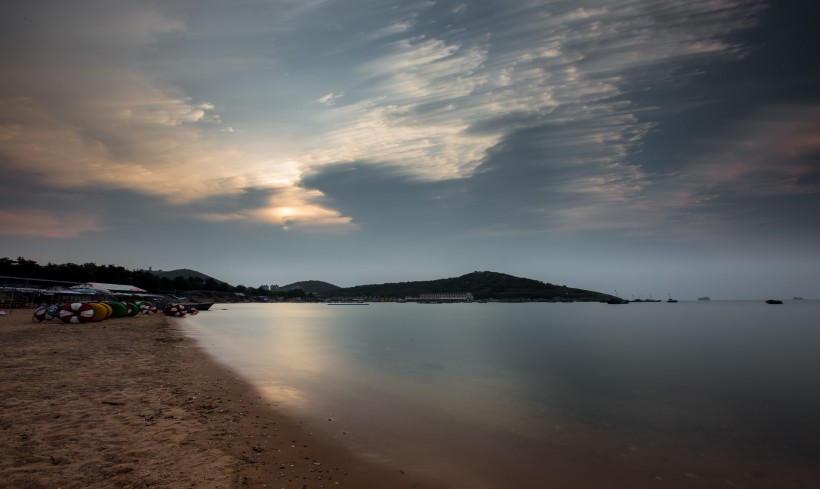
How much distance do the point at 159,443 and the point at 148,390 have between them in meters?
6.17

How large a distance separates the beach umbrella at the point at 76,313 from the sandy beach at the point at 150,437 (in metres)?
28.9

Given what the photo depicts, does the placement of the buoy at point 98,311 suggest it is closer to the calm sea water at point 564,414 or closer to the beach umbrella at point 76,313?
the beach umbrella at point 76,313

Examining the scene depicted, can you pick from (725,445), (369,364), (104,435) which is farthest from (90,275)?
(725,445)

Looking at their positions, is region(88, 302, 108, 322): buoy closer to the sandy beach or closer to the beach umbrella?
the beach umbrella

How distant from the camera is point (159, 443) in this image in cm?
885

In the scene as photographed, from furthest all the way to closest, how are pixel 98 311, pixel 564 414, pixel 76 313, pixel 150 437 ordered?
pixel 98 311, pixel 76 313, pixel 564 414, pixel 150 437

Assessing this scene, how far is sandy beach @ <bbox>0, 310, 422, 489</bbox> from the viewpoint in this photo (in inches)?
282

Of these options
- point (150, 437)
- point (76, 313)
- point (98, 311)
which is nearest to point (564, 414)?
point (150, 437)

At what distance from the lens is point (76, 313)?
133ft

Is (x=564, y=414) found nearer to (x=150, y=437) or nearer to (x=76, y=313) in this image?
(x=150, y=437)

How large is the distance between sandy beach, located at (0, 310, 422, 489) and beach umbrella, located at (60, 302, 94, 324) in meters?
28.9

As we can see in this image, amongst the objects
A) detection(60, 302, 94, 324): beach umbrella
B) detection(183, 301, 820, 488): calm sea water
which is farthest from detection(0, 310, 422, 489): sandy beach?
detection(60, 302, 94, 324): beach umbrella

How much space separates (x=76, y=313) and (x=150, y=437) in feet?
138

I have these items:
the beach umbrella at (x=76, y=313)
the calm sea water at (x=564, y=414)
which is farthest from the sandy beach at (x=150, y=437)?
the beach umbrella at (x=76, y=313)
